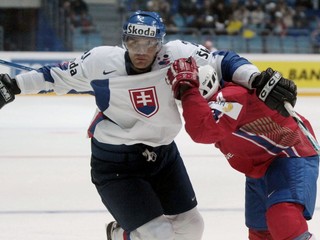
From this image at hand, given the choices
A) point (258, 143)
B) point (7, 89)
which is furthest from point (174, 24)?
point (258, 143)

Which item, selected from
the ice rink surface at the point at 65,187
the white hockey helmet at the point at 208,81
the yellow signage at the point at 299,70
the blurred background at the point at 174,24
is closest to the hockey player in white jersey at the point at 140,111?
the white hockey helmet at the point at 208,81

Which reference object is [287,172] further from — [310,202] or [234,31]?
[234,31]

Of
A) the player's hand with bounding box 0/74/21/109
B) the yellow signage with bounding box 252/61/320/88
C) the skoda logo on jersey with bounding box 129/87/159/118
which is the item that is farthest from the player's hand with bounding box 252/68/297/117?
the yellow signage with bounding box 252/61/320/88

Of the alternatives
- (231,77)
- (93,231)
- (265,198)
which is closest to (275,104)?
(231,77)

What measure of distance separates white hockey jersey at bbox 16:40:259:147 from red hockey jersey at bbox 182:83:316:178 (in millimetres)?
128

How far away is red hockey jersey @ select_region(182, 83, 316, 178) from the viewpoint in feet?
8.49

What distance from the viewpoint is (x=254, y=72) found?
2766 mm

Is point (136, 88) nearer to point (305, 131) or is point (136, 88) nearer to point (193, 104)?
point (193, 104)

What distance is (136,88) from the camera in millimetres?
2789

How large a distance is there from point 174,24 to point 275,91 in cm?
985

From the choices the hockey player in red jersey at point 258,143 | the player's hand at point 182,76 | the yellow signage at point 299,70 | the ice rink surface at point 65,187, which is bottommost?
the yellow signage at point 299,70

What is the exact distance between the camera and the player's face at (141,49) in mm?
2730

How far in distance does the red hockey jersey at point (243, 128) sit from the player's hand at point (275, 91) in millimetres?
84

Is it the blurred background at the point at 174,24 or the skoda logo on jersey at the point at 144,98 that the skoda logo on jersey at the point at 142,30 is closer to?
the skoda logo on jersey at the point at 144,98
